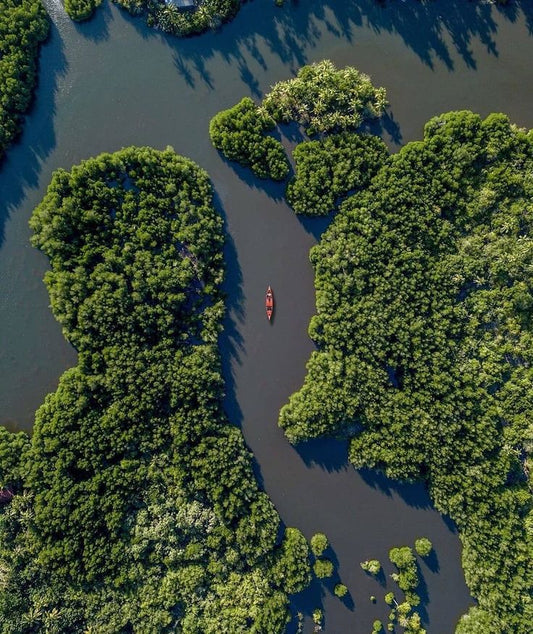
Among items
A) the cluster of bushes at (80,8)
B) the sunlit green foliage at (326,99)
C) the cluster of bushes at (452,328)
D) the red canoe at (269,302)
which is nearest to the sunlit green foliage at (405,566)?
the cluster of bushes at (452,328)

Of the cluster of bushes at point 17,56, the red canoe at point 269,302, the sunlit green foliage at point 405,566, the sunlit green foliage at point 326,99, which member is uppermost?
the cluster of bushes at point 17,56

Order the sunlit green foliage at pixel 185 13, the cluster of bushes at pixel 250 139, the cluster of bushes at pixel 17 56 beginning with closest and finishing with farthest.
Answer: the cluster of bushes at pixel 17 56, the cluster of bushes at pixel 250 139, the sunlit green foliage at pixel 185 13

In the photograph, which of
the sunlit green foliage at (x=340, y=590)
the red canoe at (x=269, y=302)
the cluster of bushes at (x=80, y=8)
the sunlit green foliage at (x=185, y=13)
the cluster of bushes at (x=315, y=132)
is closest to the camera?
the cluster of bushes at (x=315, y=132)

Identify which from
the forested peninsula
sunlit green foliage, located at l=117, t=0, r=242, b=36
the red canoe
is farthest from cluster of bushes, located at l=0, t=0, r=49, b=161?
the red canoe

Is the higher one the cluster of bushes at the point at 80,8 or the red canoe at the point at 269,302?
the cluster of bushes at the point at 80,8

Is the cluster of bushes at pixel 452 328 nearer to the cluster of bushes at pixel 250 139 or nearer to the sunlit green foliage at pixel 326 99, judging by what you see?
the sunlit green foliage at pixel 326 99

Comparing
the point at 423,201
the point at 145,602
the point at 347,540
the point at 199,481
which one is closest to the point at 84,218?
the point at 199,481

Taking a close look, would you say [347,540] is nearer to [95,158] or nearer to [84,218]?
[84,218]

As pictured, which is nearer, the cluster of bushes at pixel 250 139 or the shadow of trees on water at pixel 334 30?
the cluster of bushes at pixel 250 139
